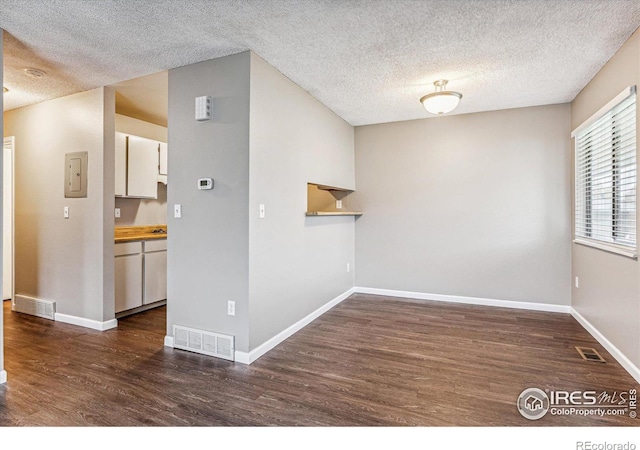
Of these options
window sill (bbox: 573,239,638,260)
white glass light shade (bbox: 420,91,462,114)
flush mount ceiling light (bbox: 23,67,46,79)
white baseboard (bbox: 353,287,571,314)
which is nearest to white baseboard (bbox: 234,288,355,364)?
white baseboard (bbox: 353,287,571,314)

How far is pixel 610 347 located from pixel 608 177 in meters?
1.39

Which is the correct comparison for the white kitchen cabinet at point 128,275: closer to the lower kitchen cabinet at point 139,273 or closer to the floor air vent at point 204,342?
the lower kitchen cabinet at point 139,273

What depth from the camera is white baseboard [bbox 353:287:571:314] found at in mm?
4035

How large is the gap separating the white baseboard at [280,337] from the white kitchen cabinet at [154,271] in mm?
1907

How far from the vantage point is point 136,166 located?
4.09 meters

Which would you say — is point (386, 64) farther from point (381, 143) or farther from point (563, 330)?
point (563, 330)

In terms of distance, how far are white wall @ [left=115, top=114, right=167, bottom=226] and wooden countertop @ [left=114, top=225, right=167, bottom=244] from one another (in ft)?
0.25

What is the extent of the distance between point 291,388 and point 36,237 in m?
3.48

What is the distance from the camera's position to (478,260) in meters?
4.37

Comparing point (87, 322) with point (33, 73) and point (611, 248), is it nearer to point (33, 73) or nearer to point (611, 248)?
point (33, 73)
